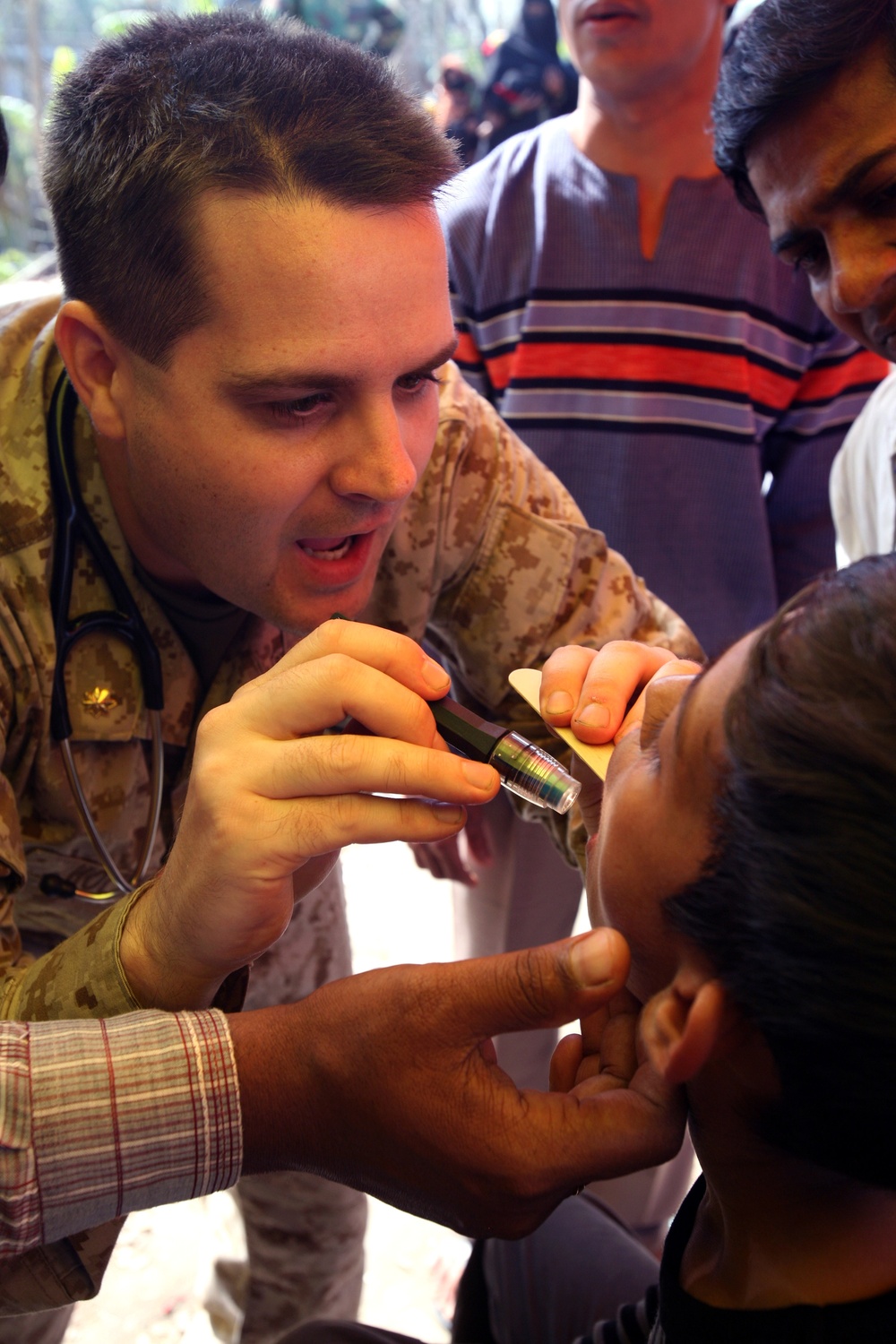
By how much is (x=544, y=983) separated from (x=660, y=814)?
165 mm

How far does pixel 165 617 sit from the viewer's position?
141 cm

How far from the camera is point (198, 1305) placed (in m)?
1.96

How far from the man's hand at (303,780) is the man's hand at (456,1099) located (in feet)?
→ 0.40

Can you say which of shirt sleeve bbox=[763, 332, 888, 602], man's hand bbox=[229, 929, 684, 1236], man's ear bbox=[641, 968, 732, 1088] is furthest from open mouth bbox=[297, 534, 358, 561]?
shirt sleeve bbox=[763, 332, 888, 602]

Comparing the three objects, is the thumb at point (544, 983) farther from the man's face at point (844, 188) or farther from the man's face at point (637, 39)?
the man's face at point (637, 39)

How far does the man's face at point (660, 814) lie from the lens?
0.85 metres

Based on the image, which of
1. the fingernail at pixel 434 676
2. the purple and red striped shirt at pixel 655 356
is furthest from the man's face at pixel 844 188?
the fingernail at pixel 434 676

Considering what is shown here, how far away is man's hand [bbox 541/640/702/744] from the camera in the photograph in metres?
1.11

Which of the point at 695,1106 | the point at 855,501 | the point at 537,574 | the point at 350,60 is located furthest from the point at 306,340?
the point at 855,501

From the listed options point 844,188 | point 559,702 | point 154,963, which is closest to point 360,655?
point 559,702

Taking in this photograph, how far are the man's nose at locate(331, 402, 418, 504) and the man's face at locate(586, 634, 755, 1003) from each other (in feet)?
1.19

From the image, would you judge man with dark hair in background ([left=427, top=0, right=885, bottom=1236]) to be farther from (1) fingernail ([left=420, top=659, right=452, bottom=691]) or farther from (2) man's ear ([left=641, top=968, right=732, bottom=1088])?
(2) man's ear ([left=641, top=968, right=732, bottom=1088])

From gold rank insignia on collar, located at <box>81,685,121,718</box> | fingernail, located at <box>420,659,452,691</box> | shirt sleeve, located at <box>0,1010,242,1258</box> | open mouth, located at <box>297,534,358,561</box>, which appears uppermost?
open mouth, located at <box>297,534,358,561</box>

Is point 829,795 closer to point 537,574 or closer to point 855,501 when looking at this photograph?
point 537,574
